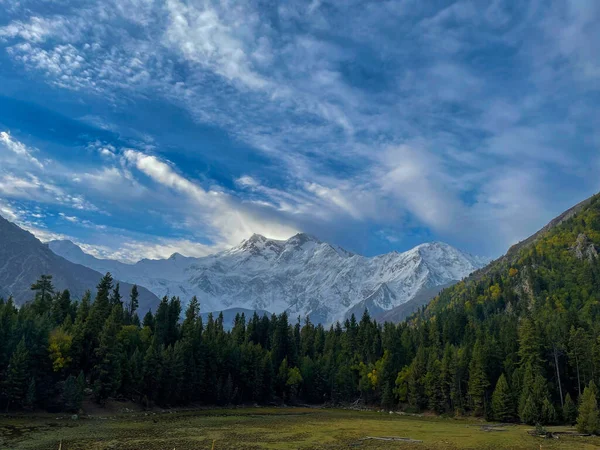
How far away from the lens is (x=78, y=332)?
327 ft

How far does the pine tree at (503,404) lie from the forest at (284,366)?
0.71 ft

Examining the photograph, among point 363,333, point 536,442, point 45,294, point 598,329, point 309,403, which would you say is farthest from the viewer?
point 363,333

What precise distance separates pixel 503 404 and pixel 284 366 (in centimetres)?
6631

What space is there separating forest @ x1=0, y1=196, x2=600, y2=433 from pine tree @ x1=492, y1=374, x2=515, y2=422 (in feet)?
0.71

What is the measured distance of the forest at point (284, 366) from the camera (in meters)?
90.5

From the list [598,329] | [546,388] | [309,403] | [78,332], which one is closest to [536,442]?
[546,388]

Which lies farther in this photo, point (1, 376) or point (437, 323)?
point (437, 323)

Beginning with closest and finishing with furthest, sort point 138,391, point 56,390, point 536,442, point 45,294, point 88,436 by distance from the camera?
1. point 88,436
2. point 536,442
3. point 56,390
4. point 138,391
5. point 45,294

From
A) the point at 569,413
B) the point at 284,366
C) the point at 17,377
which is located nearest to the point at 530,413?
the point at 569,413

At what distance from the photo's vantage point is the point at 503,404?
99.2 m

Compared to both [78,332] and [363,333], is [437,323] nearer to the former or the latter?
[363,333]

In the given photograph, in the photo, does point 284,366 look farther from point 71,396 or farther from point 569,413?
point 569,413

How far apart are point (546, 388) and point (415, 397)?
40.6 metres

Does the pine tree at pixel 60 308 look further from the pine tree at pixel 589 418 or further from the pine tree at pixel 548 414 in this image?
the pine tree at pixel 589 418
